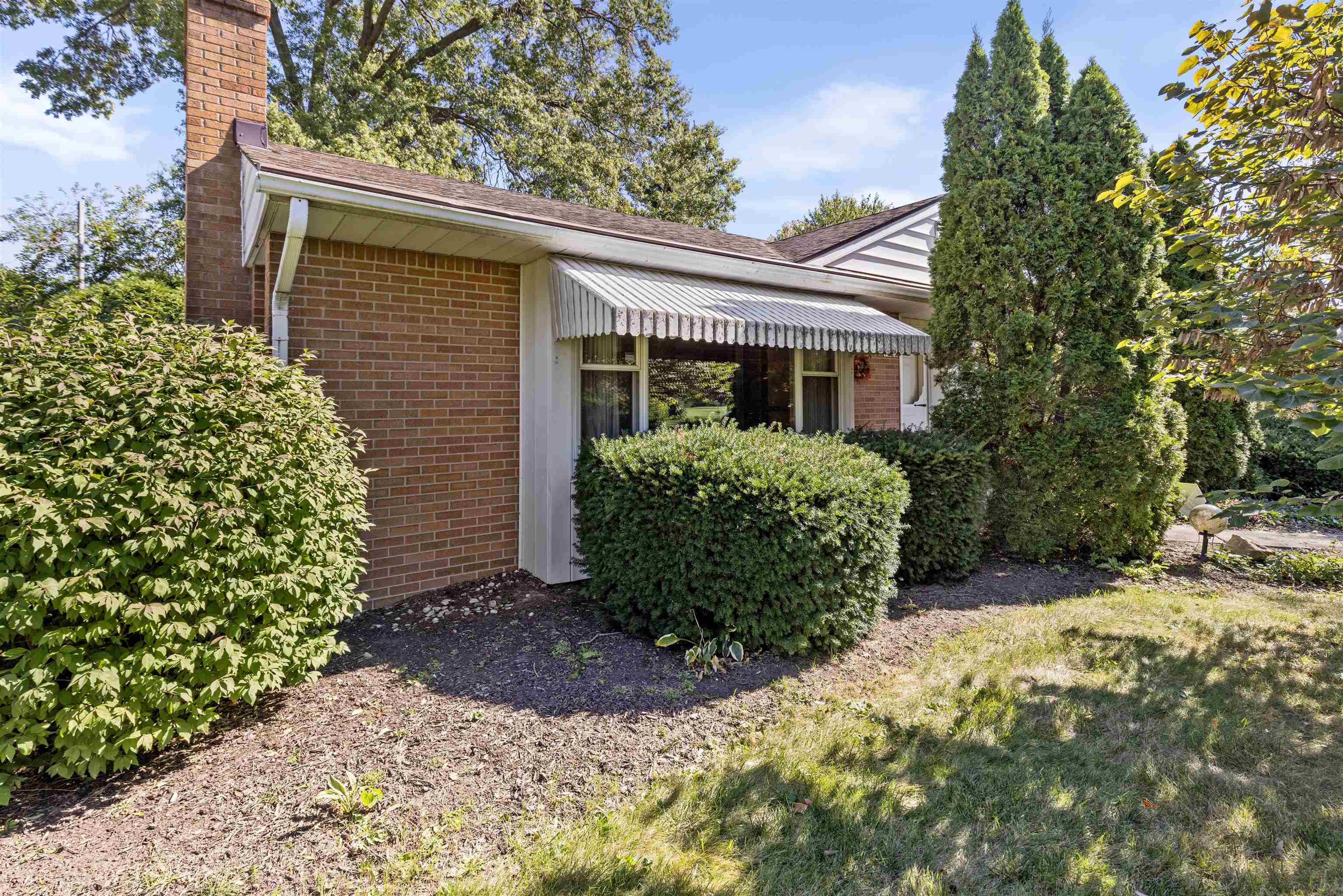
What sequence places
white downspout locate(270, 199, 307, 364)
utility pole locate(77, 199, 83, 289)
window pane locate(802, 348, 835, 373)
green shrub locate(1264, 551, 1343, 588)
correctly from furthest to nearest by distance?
utility pole locate(77, 199, 83, 289), window pane locate(802, 348, 835, 373), green shrub locate(1264, 551, 1343, 588), white downspout locate(270, 199, 307, 364)

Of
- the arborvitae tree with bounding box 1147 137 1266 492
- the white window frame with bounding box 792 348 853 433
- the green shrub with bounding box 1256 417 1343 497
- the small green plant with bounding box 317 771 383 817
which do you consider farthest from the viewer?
the green shrub with bounding box 1256 417 1343 497

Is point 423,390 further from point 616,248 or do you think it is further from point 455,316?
point 616,248

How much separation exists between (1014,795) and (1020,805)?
8 cm

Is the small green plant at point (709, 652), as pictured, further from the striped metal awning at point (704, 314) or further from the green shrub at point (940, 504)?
the green shrub at point (940, 504)

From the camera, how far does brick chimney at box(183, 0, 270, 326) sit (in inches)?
277

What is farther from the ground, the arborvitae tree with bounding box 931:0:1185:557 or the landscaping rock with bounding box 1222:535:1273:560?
the arborvitae tree with bounding box 931:0:1185:557

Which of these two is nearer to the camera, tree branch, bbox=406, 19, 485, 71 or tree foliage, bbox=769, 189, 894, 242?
tree branch, bbox=406, 19, 485, 71

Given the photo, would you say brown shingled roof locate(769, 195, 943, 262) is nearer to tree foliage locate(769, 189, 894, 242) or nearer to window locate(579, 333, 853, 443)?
window locate(579, 333, 853, 443)

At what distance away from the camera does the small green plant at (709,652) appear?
4.81 metres

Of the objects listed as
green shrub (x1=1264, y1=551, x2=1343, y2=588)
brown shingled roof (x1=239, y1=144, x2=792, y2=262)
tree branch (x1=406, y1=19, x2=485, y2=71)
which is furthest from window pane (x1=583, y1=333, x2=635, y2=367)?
tree branch (x1=406, y1=19, x2=485, y2=71)

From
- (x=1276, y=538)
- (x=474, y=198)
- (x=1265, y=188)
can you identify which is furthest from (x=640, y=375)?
(x=1276, y=538)

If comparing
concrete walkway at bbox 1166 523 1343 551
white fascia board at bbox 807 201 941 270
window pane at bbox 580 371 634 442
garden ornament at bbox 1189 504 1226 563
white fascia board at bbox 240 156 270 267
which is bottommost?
concrete walkway at bbox 1166 523 1343 551

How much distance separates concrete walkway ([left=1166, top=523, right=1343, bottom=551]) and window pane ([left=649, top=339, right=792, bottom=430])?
612cm

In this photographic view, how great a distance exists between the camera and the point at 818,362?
9.80 meters
